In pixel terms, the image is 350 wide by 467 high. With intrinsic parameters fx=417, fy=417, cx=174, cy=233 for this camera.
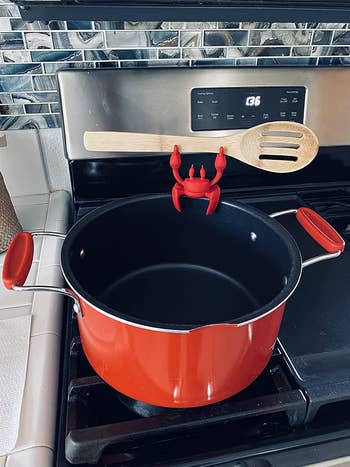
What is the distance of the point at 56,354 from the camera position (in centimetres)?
49

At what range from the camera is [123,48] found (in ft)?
2.29

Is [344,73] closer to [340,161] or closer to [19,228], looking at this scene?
[340,161]

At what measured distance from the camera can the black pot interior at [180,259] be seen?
0.53 metres

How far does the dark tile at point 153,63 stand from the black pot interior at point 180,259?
28 centimetres

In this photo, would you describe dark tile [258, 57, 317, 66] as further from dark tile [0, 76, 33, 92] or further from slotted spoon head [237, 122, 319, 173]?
dark tile [0, 76, 33, 92]

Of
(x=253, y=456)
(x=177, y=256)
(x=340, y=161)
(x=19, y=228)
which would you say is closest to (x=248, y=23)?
(x=340, y=161)

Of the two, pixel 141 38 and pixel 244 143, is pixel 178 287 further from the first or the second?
pixel 141 38

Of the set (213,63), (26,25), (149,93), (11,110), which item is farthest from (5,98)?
(213,63)

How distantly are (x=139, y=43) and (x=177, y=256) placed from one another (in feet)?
1.19

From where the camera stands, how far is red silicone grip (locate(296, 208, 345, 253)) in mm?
476

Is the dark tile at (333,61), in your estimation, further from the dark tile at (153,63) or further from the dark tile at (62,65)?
the dark tile at (62,65)

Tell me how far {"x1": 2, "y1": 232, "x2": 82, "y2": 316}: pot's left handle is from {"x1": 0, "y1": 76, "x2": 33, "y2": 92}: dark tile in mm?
360

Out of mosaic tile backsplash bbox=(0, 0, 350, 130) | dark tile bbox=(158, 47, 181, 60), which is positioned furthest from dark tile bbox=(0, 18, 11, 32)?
dark tile bbox=(158, 47, 181, 60)

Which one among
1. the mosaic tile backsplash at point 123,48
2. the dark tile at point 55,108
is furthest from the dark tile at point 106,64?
the dark tile at point 55,108
